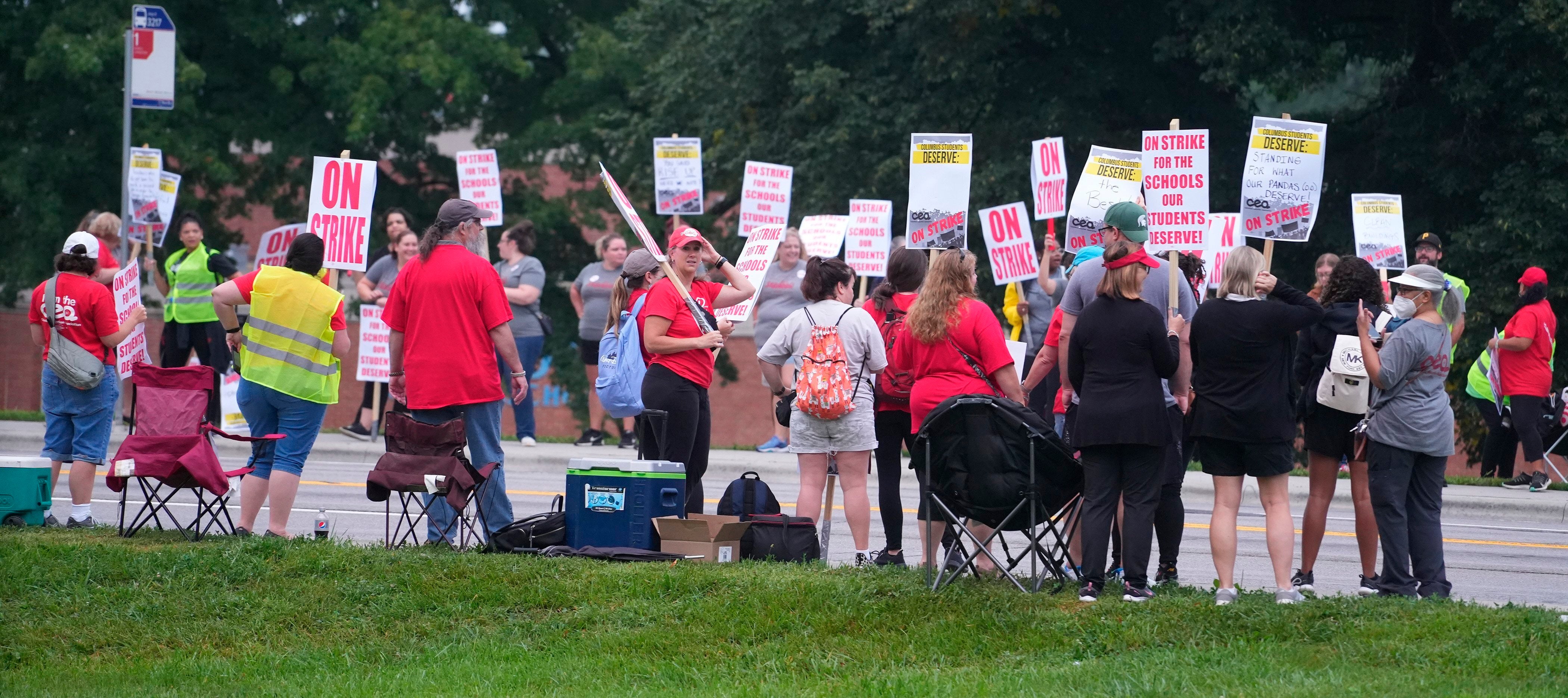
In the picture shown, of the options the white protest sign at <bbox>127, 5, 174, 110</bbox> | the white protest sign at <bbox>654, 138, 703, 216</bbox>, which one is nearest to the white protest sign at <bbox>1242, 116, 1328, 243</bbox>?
the white protest sign at <bbox>654, 138, 703, 216</bbox>

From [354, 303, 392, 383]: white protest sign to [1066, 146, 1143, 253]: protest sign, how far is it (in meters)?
8.37

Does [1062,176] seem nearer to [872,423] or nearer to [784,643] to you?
[872,423]

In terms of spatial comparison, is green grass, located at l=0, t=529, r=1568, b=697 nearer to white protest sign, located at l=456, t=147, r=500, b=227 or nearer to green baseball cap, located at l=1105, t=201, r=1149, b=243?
green baseball cap, located at l=1105, t=201, r=1149, b=243

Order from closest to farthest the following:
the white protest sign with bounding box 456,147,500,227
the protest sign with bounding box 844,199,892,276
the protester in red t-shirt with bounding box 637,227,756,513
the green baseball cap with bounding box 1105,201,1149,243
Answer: the green baseball cap with bounding box 1105,201,1149,243, the protester in red t-shirt with bounding box 637,227,756,513, the protest sign with bounding box 844,199,892,276, the white protest sign with bounding box 456,147,500,227

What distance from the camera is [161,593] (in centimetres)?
809

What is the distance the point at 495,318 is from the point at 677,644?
2.57 m

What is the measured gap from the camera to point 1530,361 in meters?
14.7

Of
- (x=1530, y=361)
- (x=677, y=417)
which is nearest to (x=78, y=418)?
(x=677, y=417)

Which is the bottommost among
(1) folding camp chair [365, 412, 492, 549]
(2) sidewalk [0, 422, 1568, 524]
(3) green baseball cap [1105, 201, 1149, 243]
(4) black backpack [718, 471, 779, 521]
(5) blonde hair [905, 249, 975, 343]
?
(2) sidewalk [0, 422, 1568, 524]

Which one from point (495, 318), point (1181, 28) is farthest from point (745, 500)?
point (1181, 28)

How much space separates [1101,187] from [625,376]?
11.6ft

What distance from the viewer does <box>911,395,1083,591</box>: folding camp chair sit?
291 inches

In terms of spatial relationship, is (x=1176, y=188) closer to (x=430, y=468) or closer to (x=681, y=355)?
(x=681, y=355)

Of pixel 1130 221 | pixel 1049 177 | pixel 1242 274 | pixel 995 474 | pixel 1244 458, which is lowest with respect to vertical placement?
pixel 995 474
